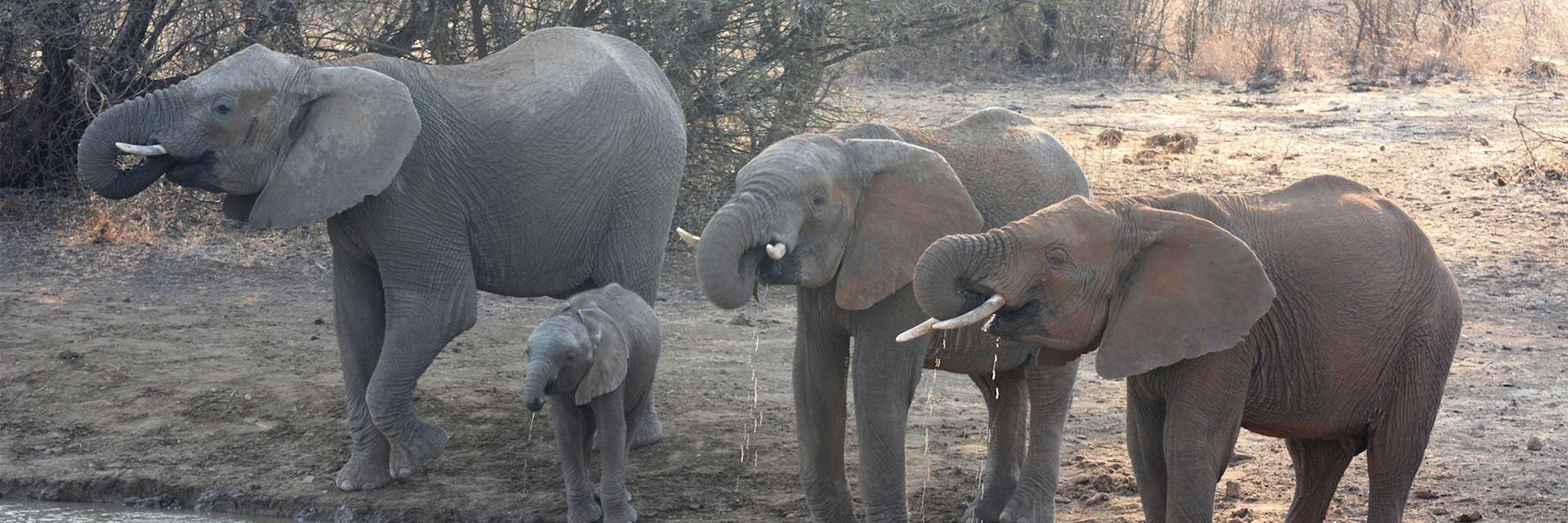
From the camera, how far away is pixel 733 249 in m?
4.45

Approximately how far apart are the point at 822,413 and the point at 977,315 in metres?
1.22

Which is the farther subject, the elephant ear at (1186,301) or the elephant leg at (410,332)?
the elephant leg at (410,332)

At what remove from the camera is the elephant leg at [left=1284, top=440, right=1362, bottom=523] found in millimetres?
4945

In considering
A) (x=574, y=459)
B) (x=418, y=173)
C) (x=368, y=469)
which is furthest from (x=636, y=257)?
(x=368, y=469)

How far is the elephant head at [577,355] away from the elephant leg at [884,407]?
892 millimetres

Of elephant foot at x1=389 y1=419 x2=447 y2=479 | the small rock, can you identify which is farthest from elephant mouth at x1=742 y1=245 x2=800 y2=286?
the small rock

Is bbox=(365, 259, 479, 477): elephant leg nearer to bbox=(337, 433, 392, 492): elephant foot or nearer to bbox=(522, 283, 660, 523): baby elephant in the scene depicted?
bbox=(337, 433, 392, 492): elephant foot

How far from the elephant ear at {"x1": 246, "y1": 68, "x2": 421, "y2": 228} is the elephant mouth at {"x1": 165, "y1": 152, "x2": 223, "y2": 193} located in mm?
182

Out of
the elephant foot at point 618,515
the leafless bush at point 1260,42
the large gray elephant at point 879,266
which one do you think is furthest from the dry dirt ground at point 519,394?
the leafless bush at point 1260,42

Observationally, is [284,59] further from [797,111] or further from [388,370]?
[797,111]

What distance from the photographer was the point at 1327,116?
43.9 ft

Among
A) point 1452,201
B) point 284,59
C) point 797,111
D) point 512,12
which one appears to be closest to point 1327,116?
point 1452,201

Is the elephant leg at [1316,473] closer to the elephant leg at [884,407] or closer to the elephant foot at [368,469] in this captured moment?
the elephant leg at [884,407]

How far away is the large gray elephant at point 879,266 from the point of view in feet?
15.1
